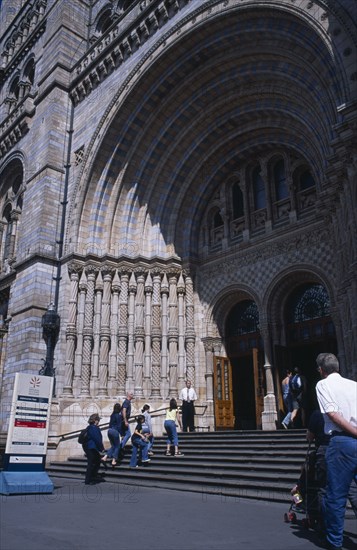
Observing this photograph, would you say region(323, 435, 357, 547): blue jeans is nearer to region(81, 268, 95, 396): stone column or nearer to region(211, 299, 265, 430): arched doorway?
region(211, 299, 265, 430): arched doorway

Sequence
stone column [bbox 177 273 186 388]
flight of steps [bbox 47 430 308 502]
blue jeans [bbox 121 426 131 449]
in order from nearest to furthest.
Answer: flight of steps [bbox 47 430 308 502] < blue jeans [bbox 121 426 131 449] < stone column [bbox 177 273 186 388]

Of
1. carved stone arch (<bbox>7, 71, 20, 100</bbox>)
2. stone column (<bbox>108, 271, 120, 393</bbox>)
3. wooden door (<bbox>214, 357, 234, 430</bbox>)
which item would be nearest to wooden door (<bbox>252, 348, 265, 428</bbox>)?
wooden door (<bbox>214, 357, 234, 430</bbox>)

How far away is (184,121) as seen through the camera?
17.5 meters

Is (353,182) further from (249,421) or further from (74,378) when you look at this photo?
(74,378)

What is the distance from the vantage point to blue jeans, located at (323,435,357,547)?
4215 millimetres

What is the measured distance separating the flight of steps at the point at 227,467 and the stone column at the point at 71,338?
9.34 feet

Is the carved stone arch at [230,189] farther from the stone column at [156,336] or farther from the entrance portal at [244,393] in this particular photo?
the entrance portal at [244,393]

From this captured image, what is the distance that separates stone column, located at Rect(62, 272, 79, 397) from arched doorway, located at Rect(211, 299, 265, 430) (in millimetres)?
4840

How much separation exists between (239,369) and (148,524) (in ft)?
38.4

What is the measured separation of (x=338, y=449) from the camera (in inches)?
171

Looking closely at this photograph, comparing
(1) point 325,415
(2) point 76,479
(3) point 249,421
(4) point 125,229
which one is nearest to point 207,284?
(4) point 125,229

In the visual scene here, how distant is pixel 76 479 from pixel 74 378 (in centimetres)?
460

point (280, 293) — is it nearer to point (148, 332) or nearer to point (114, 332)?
point (148, 332)

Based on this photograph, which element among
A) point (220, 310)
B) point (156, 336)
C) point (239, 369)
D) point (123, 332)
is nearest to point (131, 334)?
point (123, 332)
